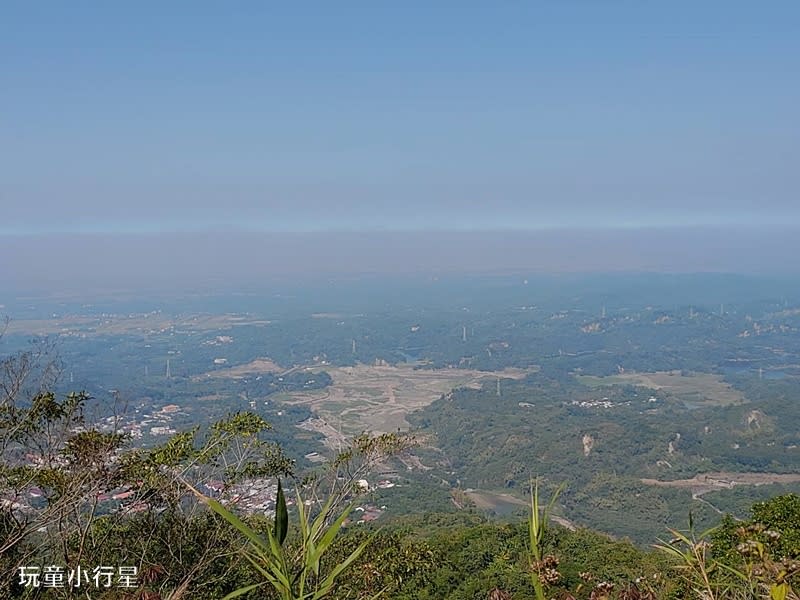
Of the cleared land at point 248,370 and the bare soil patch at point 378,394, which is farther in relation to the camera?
the cleared land at point 248,370

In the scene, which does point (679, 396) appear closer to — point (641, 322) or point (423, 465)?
point (423, 465)

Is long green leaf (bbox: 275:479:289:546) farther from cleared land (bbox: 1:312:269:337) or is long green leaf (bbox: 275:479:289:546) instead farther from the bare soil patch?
cleared land (bbox: 1:312:269:337)

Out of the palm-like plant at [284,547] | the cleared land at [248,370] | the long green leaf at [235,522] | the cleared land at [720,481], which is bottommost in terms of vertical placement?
the cleared land at [248,370]

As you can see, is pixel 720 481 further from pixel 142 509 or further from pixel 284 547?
pixel 284 547

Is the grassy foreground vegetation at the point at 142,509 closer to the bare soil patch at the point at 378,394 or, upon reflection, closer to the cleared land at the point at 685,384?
the bare soil patch at the point at 378,394

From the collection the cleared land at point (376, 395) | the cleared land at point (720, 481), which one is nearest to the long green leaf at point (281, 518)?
the cleared land at point (720, 481)

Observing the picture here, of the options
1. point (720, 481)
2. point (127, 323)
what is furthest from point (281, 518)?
point (127, 323)

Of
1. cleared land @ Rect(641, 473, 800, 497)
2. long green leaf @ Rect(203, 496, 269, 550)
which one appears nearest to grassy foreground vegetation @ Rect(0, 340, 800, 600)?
long green leaf @ Rect(203, 496, 269, 550)
